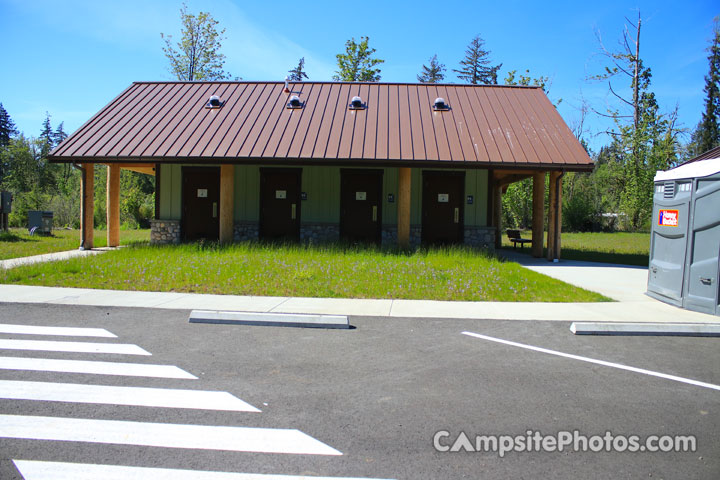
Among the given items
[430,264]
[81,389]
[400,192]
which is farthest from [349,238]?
[81,389]

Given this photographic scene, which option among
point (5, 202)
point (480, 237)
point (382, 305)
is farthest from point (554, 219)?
point (5, 202)

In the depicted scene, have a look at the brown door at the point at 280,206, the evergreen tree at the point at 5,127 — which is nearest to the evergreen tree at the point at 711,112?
the brown door at the point at 280,206

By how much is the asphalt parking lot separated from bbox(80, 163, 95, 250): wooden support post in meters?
9.15

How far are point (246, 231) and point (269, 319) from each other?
1066 centimetres

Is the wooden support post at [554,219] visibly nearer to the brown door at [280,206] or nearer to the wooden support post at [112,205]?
the brown door at [280,206]

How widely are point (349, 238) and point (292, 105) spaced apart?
18.3ft

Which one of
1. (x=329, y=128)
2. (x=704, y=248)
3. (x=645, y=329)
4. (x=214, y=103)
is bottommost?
(x=645, y=329)

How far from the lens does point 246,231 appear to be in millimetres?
17266

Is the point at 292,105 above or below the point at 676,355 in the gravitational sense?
above

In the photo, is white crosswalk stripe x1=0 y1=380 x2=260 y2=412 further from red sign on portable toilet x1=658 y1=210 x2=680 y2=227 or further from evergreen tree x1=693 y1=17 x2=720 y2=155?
evergreen tree x1=693 y1=17 x2=720 y2=155

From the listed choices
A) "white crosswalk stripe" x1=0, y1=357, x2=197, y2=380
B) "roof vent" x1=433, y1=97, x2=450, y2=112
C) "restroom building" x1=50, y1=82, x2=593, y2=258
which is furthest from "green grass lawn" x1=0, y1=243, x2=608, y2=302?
"roof vent" x1=433, y1=97, x2=450, y2=112

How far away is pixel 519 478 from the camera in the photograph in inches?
121

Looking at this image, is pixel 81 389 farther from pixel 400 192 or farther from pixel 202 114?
pixel 202 114

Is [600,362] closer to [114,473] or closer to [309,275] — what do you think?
[114,473]
